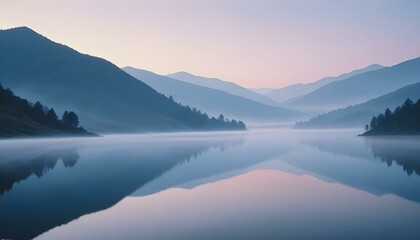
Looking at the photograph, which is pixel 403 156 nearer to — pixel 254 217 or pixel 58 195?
pixel 254 217

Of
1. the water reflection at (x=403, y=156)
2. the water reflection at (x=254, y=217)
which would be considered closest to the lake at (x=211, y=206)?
the water reflection at (x=254, y=217)

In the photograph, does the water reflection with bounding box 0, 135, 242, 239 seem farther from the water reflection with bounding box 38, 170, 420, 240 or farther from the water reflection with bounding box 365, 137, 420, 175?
the water reflection with bounding box 365, 137, 420, 175

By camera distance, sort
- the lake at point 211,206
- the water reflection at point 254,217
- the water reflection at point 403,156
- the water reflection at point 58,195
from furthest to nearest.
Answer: the water reflection at point 403,156
the water reflection at point 58,195
the lake at point 211,206
the water reflection at point 254,217

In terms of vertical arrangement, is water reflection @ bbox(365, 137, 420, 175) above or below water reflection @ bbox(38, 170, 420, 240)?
above

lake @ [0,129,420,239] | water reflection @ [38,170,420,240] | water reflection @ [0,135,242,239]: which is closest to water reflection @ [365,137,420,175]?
lake @ [0,129,420,239]

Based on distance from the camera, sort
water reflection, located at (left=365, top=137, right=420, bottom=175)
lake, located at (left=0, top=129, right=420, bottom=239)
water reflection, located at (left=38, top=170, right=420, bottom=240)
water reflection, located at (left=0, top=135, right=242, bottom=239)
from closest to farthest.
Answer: water reflection, located at (left=38, top=170, right=420, bottom=240) < lake, located at (left=0, top=129, right=420, bottom=239) < water reflection, located at (left=0, top=135, right=242, bottom=239) < water reflection, located at (left=365, top=137, right=420, bottom=175)

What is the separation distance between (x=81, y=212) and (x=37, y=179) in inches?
811

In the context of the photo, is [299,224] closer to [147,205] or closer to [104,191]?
[147,205]

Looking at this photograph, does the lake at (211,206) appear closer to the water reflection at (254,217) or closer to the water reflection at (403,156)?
the water reflection at (254,217)

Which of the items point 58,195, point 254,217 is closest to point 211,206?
point 254,217

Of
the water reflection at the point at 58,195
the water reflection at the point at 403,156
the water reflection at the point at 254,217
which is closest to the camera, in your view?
the water reflection at the point at 254,217

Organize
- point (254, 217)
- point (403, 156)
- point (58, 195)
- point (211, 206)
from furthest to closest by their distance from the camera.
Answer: point (403, 156), point (58, 195), point (211, 206), point (254, 217)

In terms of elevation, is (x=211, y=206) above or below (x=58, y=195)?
below

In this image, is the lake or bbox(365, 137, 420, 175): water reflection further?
bbox(365, 137, 420, 175): water reflection
